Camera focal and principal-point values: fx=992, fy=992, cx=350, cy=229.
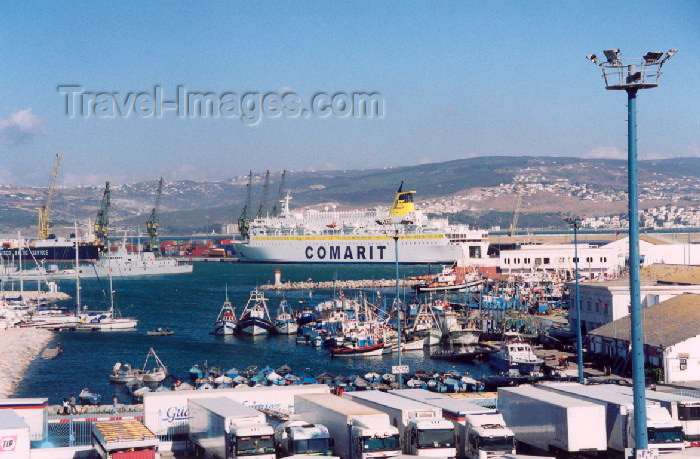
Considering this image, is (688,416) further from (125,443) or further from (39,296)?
(39,296)

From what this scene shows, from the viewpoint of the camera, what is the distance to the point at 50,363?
19.9 meters

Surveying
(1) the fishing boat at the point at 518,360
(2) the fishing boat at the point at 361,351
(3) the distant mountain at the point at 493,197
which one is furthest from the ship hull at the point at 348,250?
(3) the distant mountain at the point at 493,197

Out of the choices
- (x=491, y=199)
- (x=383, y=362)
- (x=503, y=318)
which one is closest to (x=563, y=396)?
(x=383, y=362)

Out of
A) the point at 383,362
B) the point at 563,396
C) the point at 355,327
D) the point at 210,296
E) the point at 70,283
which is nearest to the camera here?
the point at 563,396

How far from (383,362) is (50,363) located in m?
6.69

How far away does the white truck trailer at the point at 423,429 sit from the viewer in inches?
290

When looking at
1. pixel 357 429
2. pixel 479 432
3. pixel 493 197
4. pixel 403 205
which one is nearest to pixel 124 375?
pixel 357 429

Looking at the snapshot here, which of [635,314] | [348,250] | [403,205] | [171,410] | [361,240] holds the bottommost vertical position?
[171,410]

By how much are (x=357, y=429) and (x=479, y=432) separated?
0.93 m

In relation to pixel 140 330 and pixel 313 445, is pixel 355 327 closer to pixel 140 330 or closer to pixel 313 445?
pixel 140 330

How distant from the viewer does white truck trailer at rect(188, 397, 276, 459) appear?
7219 millimetres

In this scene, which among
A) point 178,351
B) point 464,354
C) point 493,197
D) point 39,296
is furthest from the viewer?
point 493,197

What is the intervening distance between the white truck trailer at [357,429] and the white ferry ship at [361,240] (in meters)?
45.5

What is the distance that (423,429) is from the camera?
736cm
